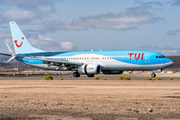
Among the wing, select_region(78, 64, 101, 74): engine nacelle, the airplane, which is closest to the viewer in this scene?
the airplane

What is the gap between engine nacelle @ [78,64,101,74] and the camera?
44331 millimetres

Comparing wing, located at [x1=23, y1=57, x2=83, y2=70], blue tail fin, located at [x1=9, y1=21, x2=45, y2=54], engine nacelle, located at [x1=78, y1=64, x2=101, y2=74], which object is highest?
blue tail fin, located at [x1=9, y1=21, x2=45, y2=54]

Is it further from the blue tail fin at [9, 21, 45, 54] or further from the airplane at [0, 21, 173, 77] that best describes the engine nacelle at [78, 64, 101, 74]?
the blue tail fin at [9, 21, 45, 54]

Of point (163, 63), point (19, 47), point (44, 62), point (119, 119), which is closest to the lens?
point (119, 119)

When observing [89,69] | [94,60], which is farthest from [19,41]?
[89,69]

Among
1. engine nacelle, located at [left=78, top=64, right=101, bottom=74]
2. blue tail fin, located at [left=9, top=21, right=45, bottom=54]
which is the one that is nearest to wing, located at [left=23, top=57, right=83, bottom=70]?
engine nacelle, located at [left=78, top=64, right=101, bottom=74]

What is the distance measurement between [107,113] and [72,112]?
1348 millimetres

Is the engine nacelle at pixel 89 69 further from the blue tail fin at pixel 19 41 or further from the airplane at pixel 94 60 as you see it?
the blue tail fin at pixel 19 41

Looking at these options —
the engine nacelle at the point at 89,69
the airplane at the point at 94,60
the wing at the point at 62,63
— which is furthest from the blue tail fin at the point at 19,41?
the engine nacelle at the point at 89,69

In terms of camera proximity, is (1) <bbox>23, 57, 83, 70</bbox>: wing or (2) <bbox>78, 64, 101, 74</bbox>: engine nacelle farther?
(1) <bbox>23, 57, 83, 70</bbox>: wing

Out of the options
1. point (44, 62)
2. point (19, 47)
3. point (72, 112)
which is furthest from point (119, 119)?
point (19, 47)

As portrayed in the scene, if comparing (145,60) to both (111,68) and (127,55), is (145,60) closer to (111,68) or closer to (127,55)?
(127,55)

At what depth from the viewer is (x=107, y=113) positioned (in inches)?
400

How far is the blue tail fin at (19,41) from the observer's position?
179 feet
